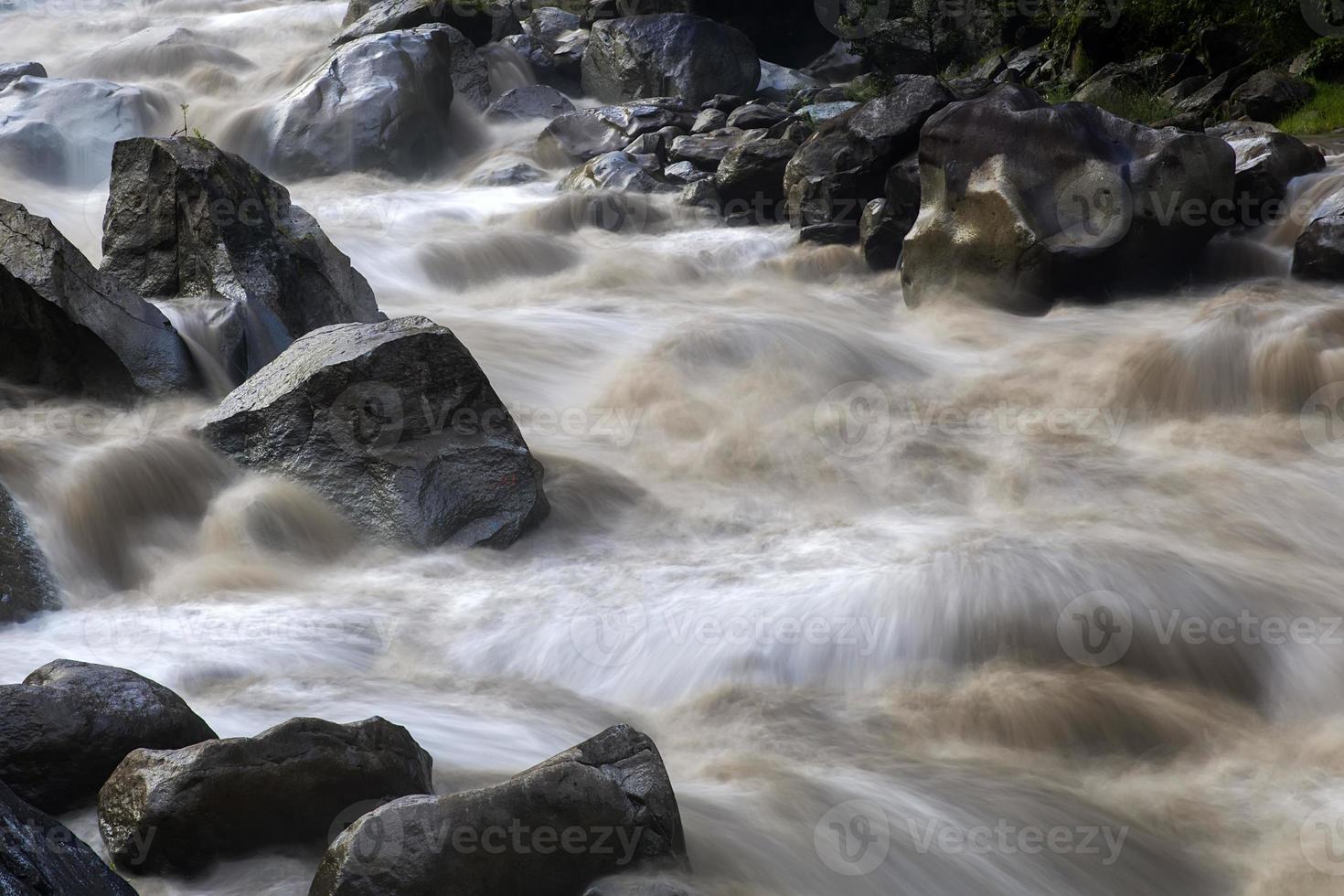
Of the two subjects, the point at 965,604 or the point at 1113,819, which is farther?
the point at 965,604

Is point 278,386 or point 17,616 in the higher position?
point 278,386

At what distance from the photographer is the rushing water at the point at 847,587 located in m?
3.63

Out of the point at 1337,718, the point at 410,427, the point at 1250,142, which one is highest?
the point at 1250,142

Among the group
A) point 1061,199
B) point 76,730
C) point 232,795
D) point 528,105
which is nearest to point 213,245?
point 76,730

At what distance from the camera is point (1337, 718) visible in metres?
4.18

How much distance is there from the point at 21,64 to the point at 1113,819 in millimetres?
16299

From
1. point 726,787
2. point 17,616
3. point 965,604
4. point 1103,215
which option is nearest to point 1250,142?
point 1103,215

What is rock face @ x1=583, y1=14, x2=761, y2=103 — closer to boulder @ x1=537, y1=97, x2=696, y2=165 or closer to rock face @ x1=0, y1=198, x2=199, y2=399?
boulder @ x1=537, y1=97, x2=696, y2=165

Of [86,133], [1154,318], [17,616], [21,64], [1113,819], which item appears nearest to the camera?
[1113,819]

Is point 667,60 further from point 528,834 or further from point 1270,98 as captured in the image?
point 528,834

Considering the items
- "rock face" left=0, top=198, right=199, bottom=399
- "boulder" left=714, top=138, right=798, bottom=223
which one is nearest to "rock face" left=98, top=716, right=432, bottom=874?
"rock face" left=0, top=198, right=199, bottom=399

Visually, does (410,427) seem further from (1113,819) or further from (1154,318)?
(1154,318)

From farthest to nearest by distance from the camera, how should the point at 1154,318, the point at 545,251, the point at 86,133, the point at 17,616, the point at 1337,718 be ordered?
the point at 86,133 < the point at 545,251 < the point at 1154,318 < the point at 17,616 < the point at 1337,718

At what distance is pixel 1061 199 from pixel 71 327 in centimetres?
650
